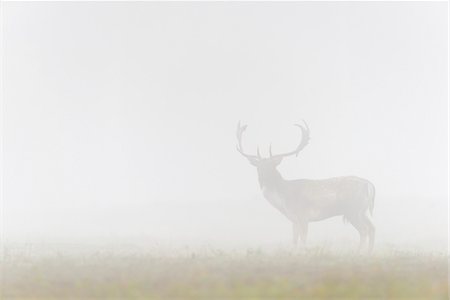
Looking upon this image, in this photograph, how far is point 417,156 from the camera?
315ft

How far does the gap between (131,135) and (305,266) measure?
130007 millimetres

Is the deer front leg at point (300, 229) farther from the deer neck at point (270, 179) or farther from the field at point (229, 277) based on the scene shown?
the field at point (229, 277)

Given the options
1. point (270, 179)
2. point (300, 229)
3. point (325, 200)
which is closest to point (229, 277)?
point (300, 229)

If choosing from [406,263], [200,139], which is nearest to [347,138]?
[200,139]

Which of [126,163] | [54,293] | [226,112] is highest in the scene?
[226,112]

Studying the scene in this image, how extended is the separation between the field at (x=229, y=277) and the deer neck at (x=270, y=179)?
431 cm

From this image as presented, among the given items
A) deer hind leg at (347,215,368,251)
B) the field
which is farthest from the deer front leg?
the field

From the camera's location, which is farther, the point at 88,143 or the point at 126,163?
the point at 88,143

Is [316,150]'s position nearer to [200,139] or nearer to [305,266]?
[200,139]

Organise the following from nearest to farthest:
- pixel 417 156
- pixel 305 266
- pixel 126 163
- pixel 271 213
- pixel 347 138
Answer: pixel 305 266
pixel 271 213
pixel 417 156
pixel 126 163
pixel 347 138

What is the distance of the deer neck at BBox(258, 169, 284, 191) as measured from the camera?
796 inches

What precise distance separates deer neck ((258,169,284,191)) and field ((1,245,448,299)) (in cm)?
431

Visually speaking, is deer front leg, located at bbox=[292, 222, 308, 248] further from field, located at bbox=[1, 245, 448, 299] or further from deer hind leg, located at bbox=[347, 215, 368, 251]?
field, located at bbox=[1, 245, 448, 299]

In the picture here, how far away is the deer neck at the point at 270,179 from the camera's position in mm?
20217
